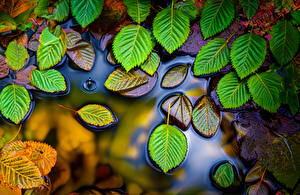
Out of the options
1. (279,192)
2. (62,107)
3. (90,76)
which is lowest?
(279,192)

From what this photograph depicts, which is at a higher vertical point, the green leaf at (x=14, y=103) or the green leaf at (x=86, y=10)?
the green leaf at (x=86, y=10)

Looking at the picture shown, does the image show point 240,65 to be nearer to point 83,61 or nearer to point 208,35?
point 208,35

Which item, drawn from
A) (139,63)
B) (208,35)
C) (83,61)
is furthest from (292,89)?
(83,61)

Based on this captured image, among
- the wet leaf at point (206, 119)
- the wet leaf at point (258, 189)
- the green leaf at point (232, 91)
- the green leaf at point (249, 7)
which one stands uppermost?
the green leaf at point (249, 7)

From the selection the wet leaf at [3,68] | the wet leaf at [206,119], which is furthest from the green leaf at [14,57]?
the wet leaf at [206,119]

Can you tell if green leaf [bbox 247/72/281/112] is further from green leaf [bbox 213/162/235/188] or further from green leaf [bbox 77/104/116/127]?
green leaf [bbox 77/104/116/127]

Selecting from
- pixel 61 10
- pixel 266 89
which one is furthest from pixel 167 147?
pixel 61 10

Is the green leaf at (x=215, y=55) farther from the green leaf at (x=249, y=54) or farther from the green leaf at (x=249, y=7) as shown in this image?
the green leaf at (x=249, y=7)
